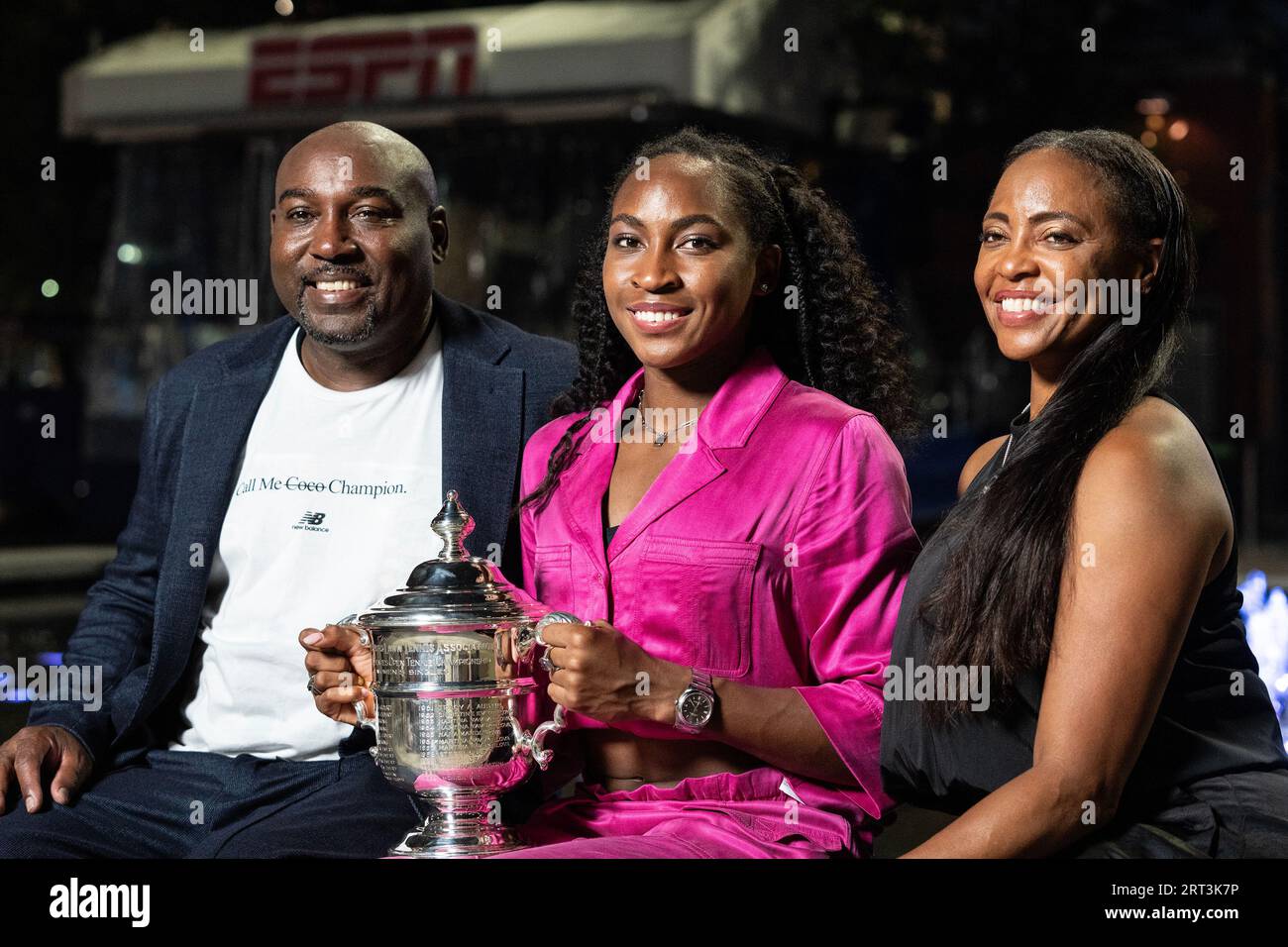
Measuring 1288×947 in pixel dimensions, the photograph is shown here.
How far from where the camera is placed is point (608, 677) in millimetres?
2574

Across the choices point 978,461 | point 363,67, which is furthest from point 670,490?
point 363,67

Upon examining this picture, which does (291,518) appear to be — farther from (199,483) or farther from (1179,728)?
(1179,728)

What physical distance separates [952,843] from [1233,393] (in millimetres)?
19397

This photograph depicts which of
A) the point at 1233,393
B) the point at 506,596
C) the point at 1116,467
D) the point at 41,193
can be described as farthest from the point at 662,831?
the point at 1233,393

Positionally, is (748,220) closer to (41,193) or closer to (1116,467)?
(1116,467)

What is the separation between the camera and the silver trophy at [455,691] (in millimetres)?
2654

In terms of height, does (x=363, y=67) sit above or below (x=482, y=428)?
above

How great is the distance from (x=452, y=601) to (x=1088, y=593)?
0.97 m

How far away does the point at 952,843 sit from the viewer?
2354mm

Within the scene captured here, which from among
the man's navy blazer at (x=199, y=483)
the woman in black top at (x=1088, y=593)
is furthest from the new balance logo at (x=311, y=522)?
the woman in black top at (x=1088, y=593)

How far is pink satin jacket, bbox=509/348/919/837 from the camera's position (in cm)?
279

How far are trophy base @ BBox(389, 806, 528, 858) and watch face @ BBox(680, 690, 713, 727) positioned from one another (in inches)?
14.2

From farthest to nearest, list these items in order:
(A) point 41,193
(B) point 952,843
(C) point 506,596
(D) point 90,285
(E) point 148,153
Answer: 1. (D) point 90,285
2. (A) point 41,193
3. (E) point 148,153
4. (C) point 506,596
5. (B) point 952,843

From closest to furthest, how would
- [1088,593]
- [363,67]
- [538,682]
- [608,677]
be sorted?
[1088,593] < [608,677] < [538,682] < [363,67]
